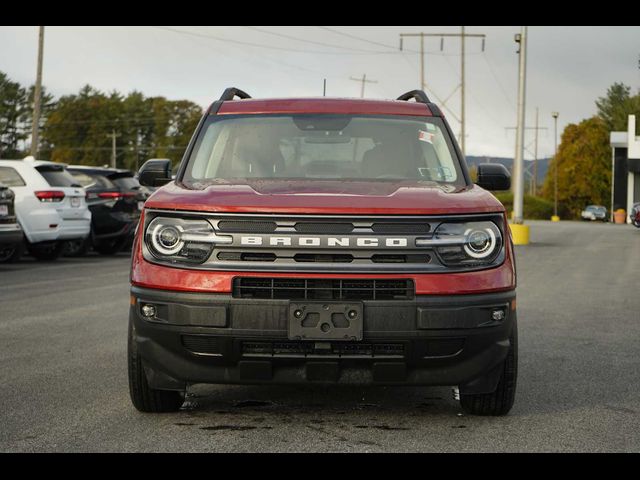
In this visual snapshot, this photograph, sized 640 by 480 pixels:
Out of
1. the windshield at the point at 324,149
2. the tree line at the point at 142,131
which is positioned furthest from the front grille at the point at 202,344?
the tree line at the point at 142,131

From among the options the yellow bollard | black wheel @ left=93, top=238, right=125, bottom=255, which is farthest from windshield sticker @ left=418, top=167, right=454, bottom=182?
the yellow bollard

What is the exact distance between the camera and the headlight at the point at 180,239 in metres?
5.29

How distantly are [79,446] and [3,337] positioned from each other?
14.7 feet

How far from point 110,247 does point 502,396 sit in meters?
17.3

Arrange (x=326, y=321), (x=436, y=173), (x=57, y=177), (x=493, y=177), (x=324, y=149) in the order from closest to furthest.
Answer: (x=326, y=321), (x=436, y=173), (x=324, y=149), (x=493, y=177), (x=57, y=177)


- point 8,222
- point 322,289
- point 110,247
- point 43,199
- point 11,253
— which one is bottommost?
point 110,247

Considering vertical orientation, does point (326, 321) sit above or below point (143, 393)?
above

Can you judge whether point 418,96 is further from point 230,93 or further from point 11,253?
point 11,253

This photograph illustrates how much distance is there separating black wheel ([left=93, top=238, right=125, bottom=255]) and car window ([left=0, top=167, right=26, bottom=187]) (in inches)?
140

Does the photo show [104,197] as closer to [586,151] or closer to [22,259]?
[22,259]

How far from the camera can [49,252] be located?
20000 mm

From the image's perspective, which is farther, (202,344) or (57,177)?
(57,177)

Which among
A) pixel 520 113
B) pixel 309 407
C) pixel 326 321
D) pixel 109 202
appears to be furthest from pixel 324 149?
pixel 520 113

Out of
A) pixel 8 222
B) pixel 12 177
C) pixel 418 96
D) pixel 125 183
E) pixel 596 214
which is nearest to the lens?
pixel 418 96
